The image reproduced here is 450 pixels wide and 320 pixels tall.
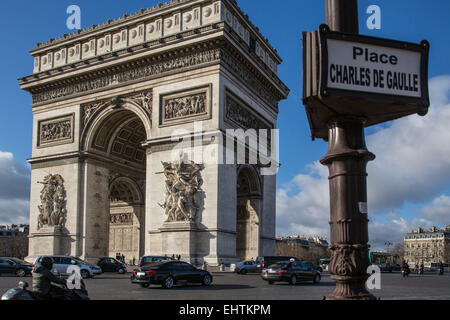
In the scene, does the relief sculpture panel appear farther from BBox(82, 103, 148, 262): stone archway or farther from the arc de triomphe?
BBox(82, 103, 148, 262): stone archway

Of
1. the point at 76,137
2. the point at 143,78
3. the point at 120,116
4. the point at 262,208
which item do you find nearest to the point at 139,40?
the point at 143,78

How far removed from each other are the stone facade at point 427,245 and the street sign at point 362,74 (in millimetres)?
130876

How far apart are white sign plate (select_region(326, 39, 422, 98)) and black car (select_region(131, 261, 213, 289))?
14857mm

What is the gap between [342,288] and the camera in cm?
479

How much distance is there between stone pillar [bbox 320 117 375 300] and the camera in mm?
4703

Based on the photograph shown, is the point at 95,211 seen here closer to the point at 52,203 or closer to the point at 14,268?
the point at 52,203

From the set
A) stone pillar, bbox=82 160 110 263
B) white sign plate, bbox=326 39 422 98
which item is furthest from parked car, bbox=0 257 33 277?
white sign plate, bbox=326 39 422 98

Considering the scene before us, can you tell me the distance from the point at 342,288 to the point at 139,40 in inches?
1151

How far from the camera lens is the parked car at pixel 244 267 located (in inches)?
1110

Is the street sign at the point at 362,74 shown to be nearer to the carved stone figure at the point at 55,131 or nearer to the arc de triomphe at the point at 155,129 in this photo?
the arc de triomphe at the point at 155,129

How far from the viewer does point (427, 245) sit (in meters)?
139

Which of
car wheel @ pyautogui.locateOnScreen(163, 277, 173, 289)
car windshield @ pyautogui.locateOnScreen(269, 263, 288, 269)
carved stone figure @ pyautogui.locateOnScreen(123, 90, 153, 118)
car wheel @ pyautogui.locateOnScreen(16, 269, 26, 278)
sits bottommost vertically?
car wheel @ pyautogui.locateOnScreen(16, 269, 26, 278)

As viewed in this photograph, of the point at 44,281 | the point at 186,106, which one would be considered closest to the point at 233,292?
the point at 44,281

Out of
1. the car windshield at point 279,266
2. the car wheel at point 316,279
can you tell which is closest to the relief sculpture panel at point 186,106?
the car windshield at point 279,266
